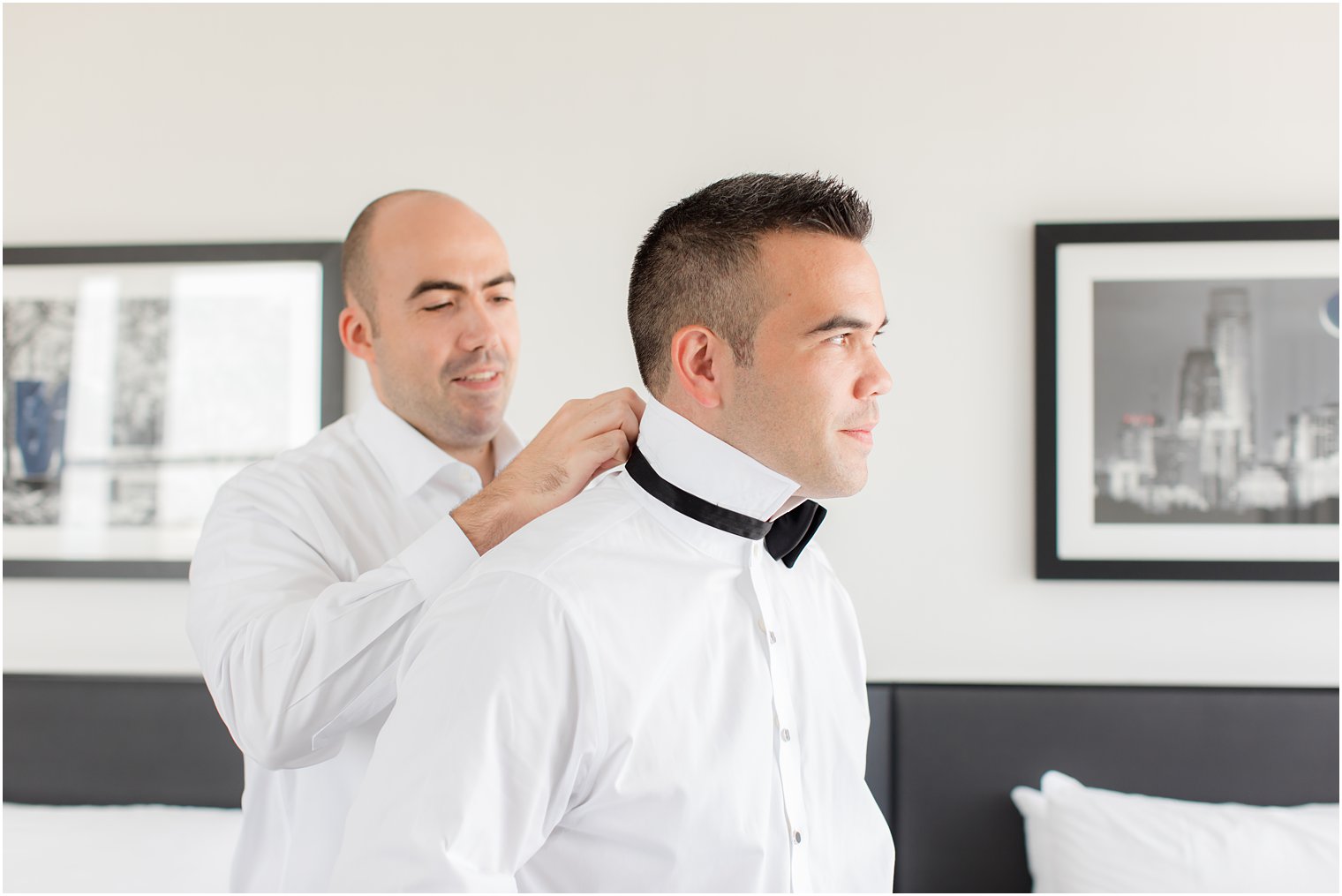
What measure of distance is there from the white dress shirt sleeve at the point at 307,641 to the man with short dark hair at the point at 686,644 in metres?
0.17

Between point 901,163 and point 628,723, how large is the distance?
1.76 m

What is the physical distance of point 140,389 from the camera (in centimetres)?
251

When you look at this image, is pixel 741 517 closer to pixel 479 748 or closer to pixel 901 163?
pixel 479 748

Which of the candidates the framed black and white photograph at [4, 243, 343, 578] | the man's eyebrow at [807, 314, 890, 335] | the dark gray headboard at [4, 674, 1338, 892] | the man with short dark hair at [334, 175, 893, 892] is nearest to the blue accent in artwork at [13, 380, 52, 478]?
the framed black and white photograph at [4, 243, 343, 578]

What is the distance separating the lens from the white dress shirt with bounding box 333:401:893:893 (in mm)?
853

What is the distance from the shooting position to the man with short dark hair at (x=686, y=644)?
0.87 meters

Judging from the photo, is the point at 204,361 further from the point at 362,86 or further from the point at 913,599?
the point at 913,599

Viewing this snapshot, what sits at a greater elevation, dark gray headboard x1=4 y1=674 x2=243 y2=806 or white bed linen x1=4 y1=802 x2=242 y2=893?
dark gray headboard x1=4 y1=674 x2=243 y2=806

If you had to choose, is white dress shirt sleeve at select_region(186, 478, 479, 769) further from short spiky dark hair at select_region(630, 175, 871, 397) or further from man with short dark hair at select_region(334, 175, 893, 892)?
short spiky dark hair at select_region(630, 175, 871, 397)

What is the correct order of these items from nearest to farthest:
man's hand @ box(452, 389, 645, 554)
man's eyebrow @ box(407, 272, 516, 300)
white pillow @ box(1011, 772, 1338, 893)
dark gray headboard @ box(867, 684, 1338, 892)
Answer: man's hand @ box(452, 389, 645, 554) < man's eyebrow @ box(407, 272, 516, 300) < white pillow @ box(1011, 772, 1338, 893) < dark gray headboard @ box(867, 684, 1338, 892)

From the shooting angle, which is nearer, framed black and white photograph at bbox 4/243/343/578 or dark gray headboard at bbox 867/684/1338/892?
dark gray headboard at bbox 867/684/1338/892

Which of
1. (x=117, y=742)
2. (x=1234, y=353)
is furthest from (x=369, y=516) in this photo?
(x=1234, y=353)

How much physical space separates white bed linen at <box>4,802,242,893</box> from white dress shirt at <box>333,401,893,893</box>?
1500mm

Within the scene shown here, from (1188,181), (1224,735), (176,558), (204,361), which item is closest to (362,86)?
(204,361)
